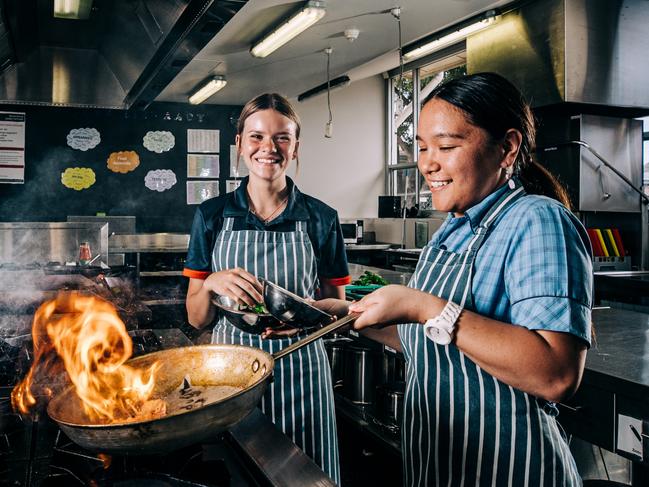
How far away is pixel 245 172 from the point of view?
26.0ft

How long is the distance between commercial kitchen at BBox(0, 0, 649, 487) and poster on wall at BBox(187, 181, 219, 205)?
0.03 m

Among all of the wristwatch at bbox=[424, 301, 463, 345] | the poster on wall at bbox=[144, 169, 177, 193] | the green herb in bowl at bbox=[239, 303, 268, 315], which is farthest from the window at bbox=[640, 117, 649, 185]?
the poster on wall at bbox=[144, 169, 177, 193]

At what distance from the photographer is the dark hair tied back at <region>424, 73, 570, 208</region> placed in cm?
122

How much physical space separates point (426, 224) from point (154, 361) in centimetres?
590

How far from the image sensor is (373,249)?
7.23 meters

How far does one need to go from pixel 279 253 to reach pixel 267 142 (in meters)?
0.41

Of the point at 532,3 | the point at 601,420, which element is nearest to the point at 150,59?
the point at 601,420

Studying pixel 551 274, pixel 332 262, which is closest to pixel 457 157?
pixel 551 274

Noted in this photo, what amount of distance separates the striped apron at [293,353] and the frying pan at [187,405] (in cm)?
54

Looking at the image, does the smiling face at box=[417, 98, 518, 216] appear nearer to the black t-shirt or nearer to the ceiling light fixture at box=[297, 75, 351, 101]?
the black t-shirt

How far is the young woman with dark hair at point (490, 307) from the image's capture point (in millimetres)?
1051

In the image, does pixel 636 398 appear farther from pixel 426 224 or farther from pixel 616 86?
pixel 426 224

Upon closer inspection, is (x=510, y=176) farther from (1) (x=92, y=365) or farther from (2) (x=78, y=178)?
(2) (x=78, y=178)

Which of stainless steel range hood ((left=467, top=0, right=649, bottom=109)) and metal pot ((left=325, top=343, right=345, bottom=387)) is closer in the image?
metal pot ((left=325, top=343, right=345, bottom=387))
